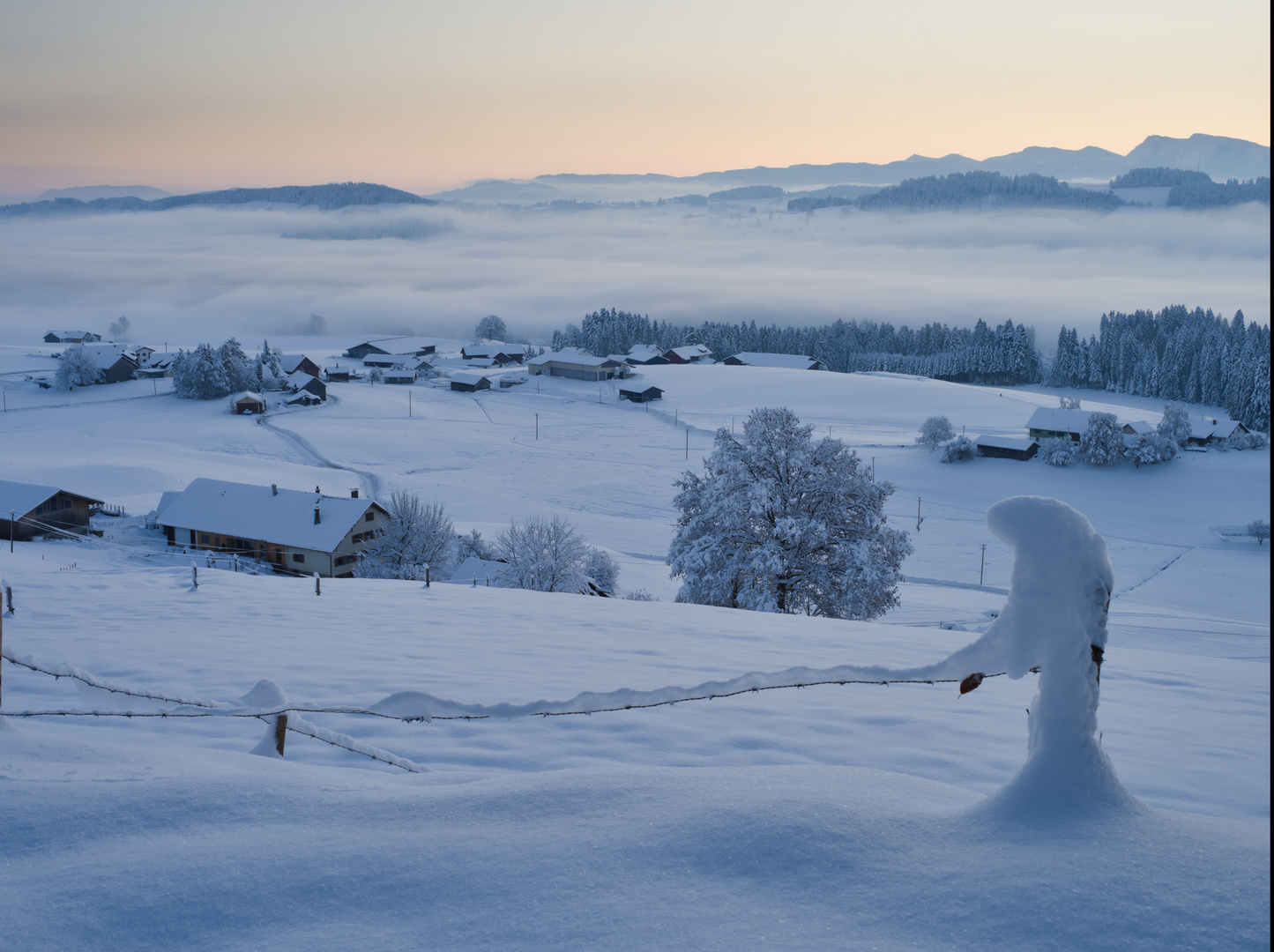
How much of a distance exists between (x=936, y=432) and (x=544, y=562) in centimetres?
4256

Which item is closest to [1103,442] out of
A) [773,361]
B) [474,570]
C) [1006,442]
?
[1006,442]

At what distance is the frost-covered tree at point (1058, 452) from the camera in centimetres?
5716

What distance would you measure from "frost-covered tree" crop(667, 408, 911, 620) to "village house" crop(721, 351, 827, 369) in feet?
348

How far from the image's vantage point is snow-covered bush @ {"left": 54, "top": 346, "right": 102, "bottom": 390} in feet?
276

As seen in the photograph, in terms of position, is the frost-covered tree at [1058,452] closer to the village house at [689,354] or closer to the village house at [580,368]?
the village house at [580,368]

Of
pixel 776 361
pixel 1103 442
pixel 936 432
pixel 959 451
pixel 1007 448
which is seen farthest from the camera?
pixel 776 361

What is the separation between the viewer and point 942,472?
56.8 m

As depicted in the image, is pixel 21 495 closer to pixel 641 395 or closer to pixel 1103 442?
pixel 1103 442

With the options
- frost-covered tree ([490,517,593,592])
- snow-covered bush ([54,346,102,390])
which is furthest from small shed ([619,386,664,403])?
frost-covered tree ([490,517,593,592])

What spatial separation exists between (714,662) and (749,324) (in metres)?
161

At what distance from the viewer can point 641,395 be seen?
9019 centimetres

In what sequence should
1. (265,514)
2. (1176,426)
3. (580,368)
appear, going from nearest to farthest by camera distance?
(265,514) → (1176,426) → (580,368)

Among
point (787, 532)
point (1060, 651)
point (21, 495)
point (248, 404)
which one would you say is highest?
point (1060, 651)

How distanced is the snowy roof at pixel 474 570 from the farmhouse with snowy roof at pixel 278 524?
5537 millimetres
